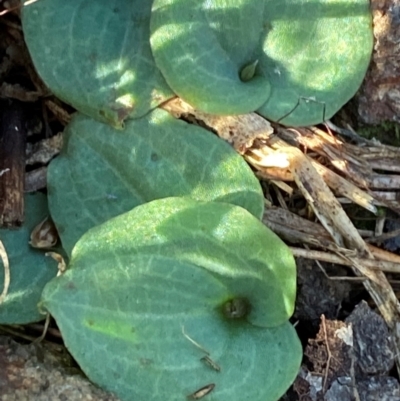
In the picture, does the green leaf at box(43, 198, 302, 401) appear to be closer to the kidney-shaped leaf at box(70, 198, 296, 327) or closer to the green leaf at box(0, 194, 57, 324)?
the kidney-shaped leaf at box(70, 198, 296, 327)

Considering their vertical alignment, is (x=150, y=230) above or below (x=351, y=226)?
above

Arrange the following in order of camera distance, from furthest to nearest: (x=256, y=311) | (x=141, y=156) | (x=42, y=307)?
(x=141, y=156) < (x=256, y=311) < (x=42, y=307)

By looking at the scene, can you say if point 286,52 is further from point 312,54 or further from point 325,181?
point 325,181

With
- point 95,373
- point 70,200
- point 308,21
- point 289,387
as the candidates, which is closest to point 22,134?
point 70,200

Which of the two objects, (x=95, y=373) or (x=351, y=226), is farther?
(x=351, y=226)

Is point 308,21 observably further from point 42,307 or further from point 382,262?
point 42,307

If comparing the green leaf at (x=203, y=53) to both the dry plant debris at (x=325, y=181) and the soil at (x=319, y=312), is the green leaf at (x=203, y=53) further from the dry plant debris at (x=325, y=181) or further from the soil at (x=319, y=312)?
the soil at (x=319, y=312)
